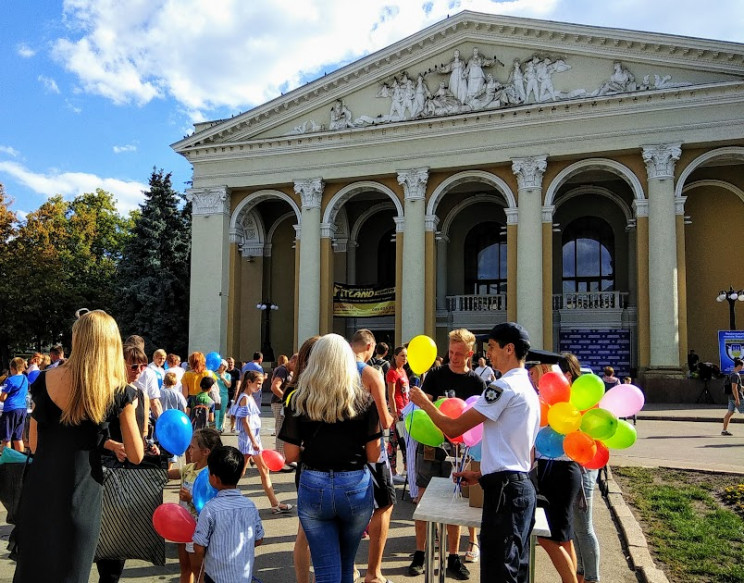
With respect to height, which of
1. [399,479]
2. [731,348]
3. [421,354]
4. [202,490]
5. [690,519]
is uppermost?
[421,354]

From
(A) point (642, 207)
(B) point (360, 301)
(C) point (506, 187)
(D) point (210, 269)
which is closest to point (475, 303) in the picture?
(B) point (360, 301)

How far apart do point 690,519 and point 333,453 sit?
5246mm

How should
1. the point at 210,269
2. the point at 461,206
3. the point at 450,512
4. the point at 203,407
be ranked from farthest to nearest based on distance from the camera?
the point at 461,206
the point at 210,269
the point at 203,407
the point at 450,512

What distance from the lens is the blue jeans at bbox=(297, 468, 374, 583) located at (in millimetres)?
3357

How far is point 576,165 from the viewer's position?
23562mm

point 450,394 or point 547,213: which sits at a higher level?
point 547,213

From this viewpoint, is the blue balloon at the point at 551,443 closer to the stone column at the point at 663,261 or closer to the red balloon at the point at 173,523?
the red balloon at the point at 173,523

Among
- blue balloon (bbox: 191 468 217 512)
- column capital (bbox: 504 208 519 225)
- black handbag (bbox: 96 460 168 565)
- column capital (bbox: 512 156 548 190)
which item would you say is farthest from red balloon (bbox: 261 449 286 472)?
column capital (bbox: 512 156 548 190)

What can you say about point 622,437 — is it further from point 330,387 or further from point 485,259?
point 485,259

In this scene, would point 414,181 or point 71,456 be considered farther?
point 414,181

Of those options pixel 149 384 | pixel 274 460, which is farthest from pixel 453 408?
pixel 149 384

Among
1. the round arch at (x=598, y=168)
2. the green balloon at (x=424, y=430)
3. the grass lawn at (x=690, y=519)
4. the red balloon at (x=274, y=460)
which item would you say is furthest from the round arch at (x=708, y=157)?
the red balloon at (x=274, y=460)

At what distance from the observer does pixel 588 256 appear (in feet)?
94.2

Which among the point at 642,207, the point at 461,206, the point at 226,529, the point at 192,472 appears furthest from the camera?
the point at 461,206
